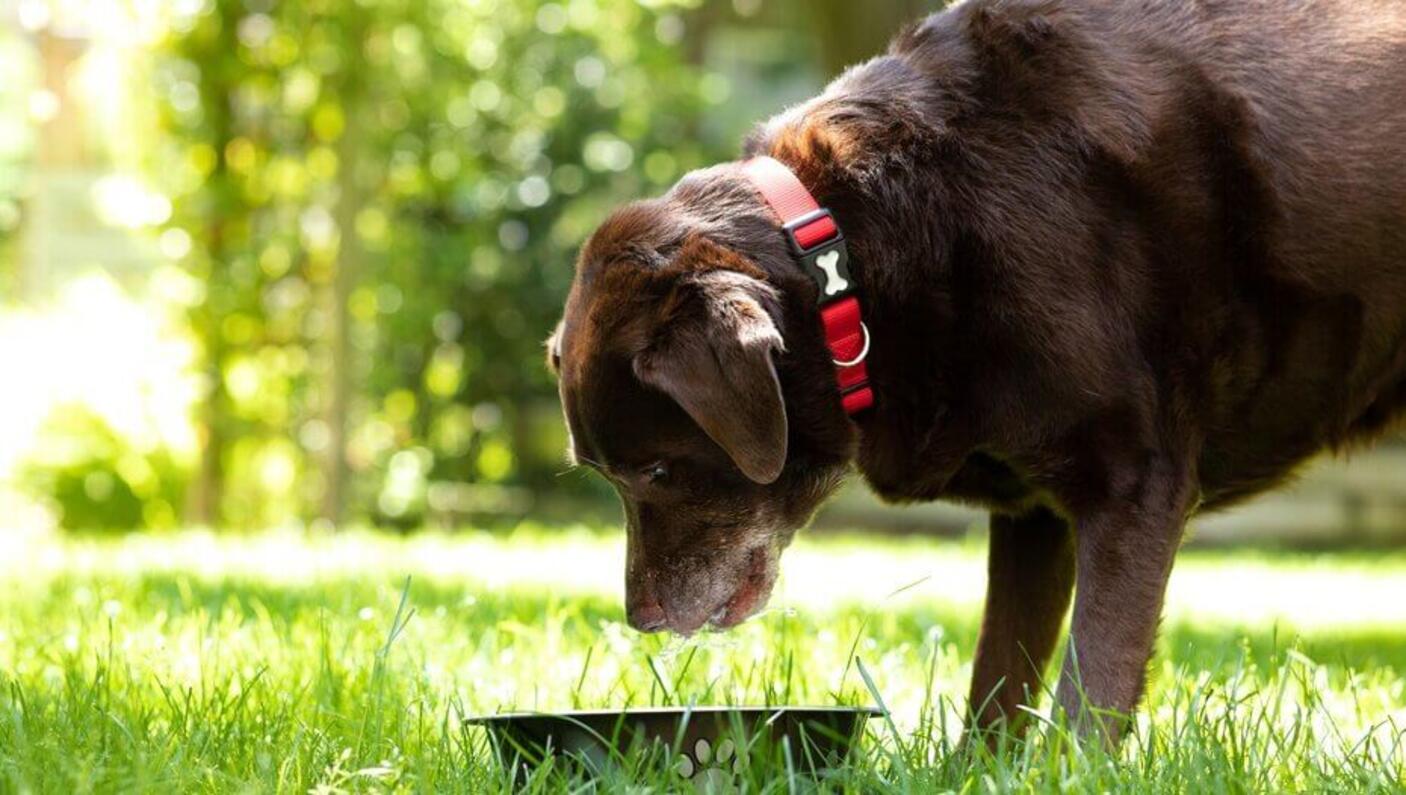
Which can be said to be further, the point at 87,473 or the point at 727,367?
the point at 87,473

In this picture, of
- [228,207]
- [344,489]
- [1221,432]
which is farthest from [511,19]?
[1221,432]

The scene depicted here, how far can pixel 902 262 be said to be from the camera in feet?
9.14

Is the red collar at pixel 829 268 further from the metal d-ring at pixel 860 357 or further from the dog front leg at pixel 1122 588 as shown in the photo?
the dog front leg at pixel 1122 588

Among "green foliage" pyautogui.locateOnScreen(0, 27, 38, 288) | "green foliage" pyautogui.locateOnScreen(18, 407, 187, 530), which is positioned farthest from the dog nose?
"green foliage" pyautogui.locateOnScreen(0, 27, 38, 288)

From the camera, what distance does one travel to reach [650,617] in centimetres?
301

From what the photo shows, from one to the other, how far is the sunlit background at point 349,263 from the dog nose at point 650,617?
255 inches

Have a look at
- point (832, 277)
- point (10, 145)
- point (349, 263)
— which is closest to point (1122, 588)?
point (832, 277)

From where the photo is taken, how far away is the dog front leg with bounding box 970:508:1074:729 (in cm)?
314

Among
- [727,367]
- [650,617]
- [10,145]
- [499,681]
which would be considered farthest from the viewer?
[10,145]

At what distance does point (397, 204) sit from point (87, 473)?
304 centimetres

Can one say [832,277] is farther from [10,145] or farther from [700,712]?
[10,145]

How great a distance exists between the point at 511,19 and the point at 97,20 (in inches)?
106

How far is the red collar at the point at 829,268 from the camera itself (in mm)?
2758

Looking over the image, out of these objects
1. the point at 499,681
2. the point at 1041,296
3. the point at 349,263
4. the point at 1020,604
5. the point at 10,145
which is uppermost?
the point at 10,145
